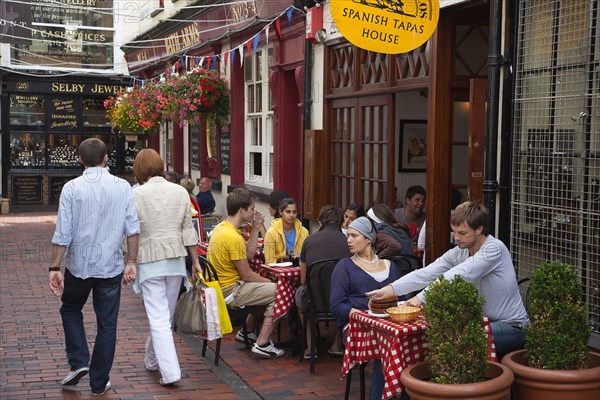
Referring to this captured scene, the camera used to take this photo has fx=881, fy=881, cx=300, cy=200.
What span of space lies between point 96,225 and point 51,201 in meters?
18.9

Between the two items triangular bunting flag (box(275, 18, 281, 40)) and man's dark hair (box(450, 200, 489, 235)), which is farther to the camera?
triangular bunting flag (box(275, 18, 281, 40))

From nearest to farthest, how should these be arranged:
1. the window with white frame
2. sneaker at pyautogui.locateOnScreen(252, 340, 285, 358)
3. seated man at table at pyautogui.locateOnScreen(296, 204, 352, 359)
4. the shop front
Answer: seated man at table at pyautogui.locateOnScreen(296, 204, 352, 359), sneaker at pyautogui.locateOnScreen(252, 340, 285, 358), the window with white frame, the shop front

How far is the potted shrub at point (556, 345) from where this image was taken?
4.80 meters

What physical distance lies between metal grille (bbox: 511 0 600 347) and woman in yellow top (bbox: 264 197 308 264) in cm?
238

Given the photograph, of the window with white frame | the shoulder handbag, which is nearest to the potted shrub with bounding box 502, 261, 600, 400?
the shoulder handbag

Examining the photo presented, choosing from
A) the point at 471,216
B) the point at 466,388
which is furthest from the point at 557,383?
the point at 471,216

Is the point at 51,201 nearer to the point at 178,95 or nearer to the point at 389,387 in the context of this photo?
the point at 178,95

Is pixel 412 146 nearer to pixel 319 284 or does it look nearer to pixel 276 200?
pixel 276 200

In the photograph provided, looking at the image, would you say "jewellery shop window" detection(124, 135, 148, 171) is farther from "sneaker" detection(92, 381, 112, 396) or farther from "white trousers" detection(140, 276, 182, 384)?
"sneaker" detection(92, 381, 112, 396)

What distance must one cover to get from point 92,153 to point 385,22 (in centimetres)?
251

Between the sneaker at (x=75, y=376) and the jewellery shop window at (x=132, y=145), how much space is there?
19452 millimetres

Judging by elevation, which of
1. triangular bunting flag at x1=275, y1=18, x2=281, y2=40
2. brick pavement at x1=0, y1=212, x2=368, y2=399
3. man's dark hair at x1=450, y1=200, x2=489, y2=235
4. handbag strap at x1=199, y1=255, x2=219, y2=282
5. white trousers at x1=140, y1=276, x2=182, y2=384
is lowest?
brick pavement at x1=0, y1=212, x2=368, y2=399

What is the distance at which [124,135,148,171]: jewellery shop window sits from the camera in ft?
84.4

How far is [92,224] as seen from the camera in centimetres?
630
